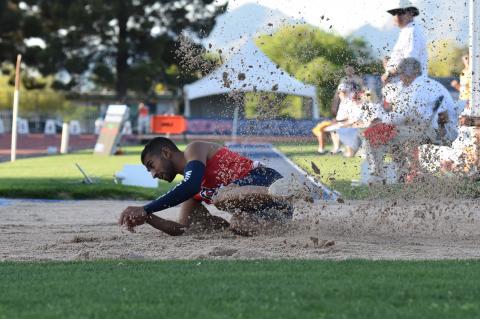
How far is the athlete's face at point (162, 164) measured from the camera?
9039mm

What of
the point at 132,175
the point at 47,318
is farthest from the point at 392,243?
the point at 132,175

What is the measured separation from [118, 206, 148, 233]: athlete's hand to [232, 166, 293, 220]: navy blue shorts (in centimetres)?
98

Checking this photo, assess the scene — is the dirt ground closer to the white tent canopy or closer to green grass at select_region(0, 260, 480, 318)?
green grass at select_region(0, 260, 480, 318)

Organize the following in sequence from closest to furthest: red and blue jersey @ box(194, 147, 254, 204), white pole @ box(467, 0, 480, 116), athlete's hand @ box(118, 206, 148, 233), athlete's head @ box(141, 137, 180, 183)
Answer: athlete's hand @ box(118, 206, 148, 233)
athlete's head @ box(141, 137, 180, 183)
red and blue jersey @ box(194, 147, 254, 204)
white pole @ box(467, 0, 480, 116)

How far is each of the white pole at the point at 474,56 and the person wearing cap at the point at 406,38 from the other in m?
0.67

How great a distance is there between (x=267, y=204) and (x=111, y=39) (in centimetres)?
5902

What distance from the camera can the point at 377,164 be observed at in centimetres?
1153

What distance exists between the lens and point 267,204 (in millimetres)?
9266

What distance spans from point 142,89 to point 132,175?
51.3 meters

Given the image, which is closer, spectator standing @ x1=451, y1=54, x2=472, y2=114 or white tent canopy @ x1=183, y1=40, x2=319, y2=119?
white tent canopy @ x1=183, y1=40, x2=319, y2=119

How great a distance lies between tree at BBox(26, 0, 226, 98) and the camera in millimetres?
64000

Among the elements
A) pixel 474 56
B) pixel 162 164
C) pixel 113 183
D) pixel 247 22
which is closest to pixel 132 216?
pixel 162 164

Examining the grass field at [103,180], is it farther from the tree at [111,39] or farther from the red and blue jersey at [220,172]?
the tree at [111,39]

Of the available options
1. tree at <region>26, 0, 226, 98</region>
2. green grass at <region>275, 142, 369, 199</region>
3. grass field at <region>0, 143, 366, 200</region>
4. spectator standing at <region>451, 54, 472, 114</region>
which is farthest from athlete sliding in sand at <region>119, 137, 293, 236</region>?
tree at <region>26, 0, 226, 98</region>
